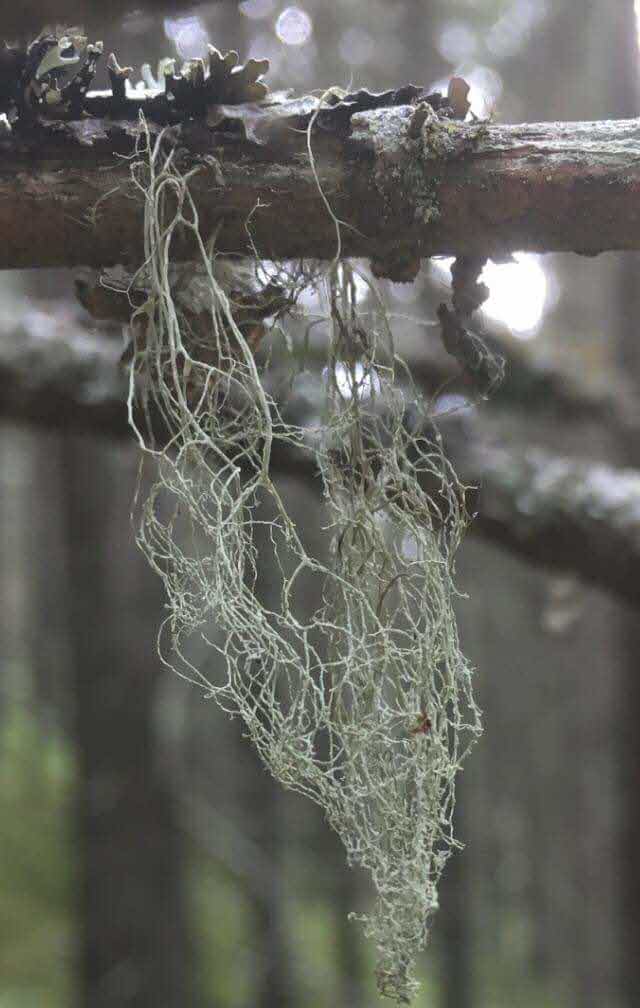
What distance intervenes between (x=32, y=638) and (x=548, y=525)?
14.9 ft

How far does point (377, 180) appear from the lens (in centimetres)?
73

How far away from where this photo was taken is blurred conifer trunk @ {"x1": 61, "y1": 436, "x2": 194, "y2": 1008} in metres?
3.12

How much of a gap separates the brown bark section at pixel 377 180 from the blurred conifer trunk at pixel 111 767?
250 centimetres

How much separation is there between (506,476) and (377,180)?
0.98 m

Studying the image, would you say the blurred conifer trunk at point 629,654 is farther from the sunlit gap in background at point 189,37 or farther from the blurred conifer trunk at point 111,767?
the blurred conifer trunk at point 111,767

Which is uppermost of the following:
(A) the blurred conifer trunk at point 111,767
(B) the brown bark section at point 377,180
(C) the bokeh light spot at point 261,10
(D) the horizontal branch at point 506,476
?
(C) the bokeh light spot at point 261,10

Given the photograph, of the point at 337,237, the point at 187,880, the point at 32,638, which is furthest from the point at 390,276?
the point at 32,638

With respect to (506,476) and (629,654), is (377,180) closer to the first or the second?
(506,476)

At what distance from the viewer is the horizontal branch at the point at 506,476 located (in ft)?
5.16

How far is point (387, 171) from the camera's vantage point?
728 mm

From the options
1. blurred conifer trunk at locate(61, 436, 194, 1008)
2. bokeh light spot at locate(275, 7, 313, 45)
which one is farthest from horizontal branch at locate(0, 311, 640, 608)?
bokeh light spot at locate(275, 7, 313, 45)

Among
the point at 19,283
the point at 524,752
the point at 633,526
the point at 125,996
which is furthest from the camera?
the point at 524,752

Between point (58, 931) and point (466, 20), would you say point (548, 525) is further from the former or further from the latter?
point (58, 931)

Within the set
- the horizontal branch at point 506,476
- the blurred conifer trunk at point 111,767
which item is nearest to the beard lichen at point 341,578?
the horizontal branch at point 506,476
